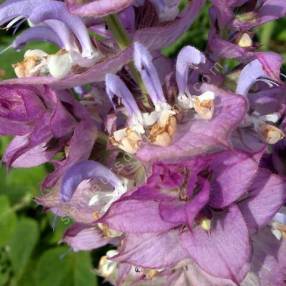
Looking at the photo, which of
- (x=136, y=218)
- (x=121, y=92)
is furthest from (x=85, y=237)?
(x=121, y=92)

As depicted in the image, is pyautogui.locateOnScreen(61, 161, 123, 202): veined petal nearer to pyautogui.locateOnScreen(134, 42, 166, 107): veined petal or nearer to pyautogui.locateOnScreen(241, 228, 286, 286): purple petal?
pyautogui.locateOnScreen(134, 42, 166, 107): veined petal

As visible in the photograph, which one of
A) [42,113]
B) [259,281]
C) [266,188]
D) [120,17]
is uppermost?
[120,17]

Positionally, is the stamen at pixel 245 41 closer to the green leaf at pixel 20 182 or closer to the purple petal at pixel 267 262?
the purple petal at pixel 267 262

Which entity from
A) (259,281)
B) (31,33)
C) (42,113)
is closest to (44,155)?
(42,113)

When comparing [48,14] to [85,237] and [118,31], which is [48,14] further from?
[85,237]

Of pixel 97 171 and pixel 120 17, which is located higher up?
pixel 120 17

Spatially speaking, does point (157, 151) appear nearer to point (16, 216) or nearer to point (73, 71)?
point (73, 71)

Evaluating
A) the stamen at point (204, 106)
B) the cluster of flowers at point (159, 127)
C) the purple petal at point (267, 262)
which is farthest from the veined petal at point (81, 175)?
the purple petal at point (267, 262)
